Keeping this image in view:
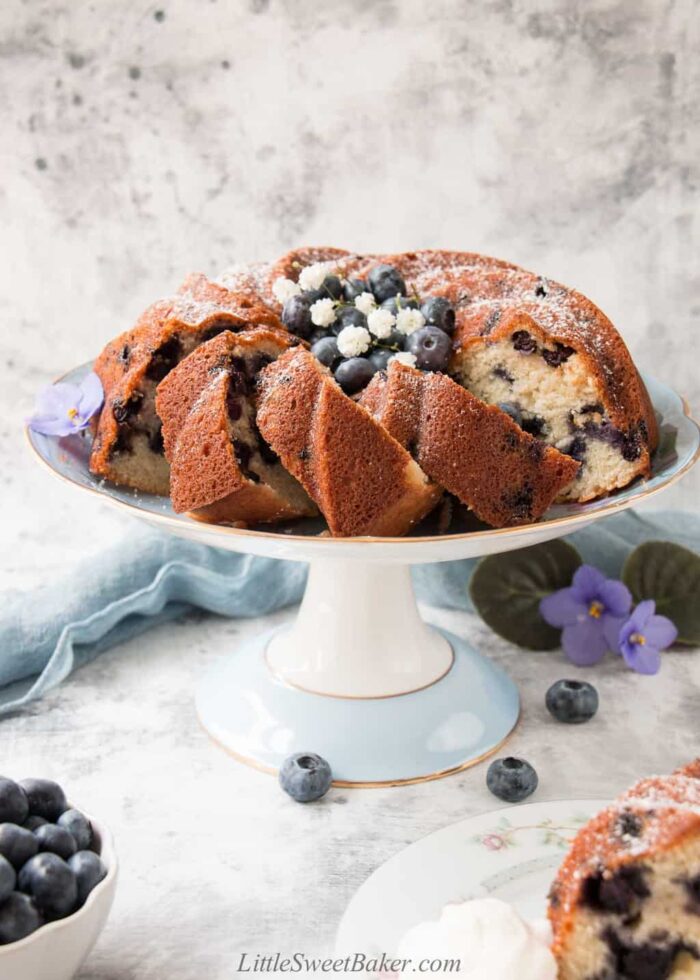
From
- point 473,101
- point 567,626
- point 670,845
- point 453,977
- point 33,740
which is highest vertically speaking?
point 473,101

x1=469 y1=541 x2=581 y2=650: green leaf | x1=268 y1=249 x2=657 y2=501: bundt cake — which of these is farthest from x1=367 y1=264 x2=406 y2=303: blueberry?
x1=469 y1=541 x2=581 y2=650: green leaf

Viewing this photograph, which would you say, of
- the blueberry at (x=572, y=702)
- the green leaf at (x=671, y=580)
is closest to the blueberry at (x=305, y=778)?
the blueberry at (x=572, y=702)

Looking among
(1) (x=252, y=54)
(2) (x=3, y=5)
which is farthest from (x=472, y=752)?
(2) (x=3, y=5)

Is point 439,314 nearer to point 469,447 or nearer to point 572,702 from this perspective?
point 469,447

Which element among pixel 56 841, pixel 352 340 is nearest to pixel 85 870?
pixel 56 841

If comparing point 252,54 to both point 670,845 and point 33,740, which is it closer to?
point 33,740

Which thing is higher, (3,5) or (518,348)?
(3,5)

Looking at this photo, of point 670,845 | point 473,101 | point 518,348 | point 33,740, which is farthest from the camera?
point 473,101

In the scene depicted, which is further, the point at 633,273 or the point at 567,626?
the point at 633,273
